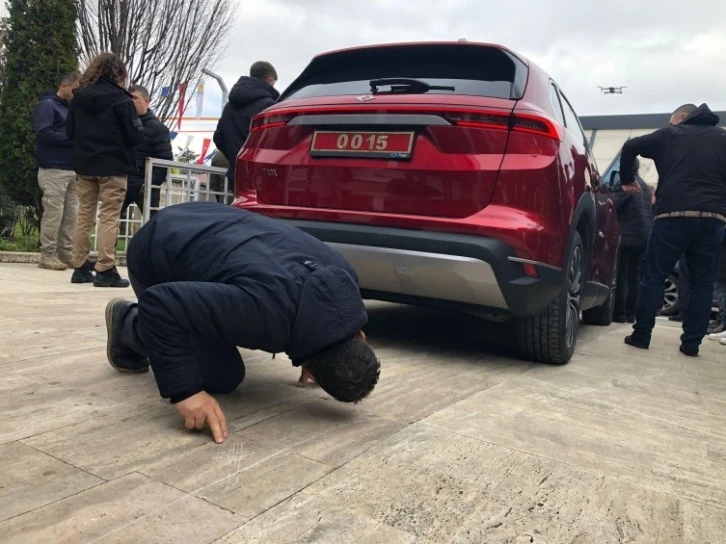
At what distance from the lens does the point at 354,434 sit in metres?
2.20

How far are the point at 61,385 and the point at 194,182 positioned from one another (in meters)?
5.61

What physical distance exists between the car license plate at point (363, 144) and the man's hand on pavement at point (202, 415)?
1.67m

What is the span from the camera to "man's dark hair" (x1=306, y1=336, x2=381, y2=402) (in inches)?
84.4

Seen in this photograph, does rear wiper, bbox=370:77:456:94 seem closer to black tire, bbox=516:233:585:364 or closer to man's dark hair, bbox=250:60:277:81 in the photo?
black tire, bbox=516:233:585:364

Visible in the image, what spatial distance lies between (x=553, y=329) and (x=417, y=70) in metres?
1.58

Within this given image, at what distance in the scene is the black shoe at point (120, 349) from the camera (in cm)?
269

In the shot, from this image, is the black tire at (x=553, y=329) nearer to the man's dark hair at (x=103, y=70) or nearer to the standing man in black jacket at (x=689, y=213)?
the standing man in black jacket at (x=689, y=213)

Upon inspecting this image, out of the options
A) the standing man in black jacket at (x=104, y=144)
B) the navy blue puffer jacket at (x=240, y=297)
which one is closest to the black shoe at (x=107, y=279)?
the standing man in black jacket at (x=104, y=144)

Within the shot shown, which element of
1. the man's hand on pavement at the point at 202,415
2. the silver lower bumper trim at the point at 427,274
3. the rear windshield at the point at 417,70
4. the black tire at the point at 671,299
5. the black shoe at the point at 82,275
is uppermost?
the rear windshield at the point at 417,70

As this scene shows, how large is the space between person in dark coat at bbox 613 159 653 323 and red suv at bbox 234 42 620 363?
3.17m

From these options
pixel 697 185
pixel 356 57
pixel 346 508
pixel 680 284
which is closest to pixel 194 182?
pixel 356 57

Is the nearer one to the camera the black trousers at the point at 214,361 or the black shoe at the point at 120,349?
the black trousers at the point at 214,361

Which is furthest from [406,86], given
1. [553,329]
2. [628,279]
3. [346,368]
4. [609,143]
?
[609,143]

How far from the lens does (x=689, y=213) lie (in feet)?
14.5
